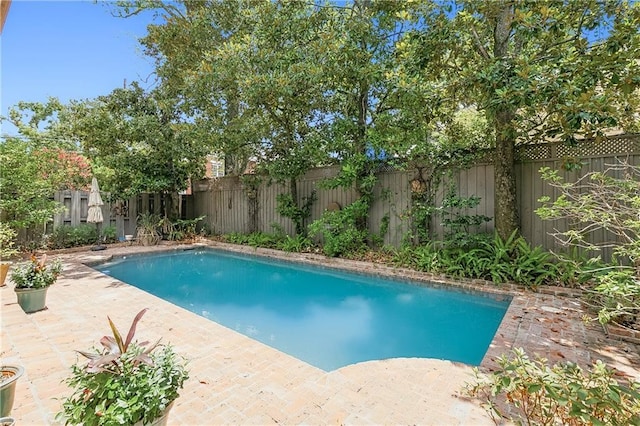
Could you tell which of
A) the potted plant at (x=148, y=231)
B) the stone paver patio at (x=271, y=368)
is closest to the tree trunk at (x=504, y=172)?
the stone paver patio at (x=271, y=368)

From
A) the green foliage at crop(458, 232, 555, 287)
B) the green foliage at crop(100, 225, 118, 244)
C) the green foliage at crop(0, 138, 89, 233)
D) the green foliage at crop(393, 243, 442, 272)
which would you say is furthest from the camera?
the green foliage at crop(100, 225, 118, 244)

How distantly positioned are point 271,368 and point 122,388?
145cm

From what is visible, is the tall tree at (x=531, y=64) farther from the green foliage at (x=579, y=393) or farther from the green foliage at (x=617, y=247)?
the green foliage at (x=579, y=393)

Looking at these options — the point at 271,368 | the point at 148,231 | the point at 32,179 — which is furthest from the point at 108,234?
the point at 271,368

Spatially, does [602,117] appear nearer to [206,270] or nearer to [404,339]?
[404,339]

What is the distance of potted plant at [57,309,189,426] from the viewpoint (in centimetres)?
139

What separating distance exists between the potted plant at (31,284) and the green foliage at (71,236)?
253 inches

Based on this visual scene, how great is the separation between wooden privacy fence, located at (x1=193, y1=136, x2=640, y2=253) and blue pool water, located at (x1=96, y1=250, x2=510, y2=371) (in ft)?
5.99

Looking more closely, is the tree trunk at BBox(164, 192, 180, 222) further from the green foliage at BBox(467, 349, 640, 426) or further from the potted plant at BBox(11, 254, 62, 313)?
the green foliage at BBox(467, 349, 640, 426)

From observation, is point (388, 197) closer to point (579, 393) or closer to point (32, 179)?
point (579, 393)

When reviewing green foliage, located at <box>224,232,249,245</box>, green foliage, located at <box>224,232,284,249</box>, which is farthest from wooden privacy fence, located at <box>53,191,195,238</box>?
green foliage, located at <box>224,232,284,249</box>

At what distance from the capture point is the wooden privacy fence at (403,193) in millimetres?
5320

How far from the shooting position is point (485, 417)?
2021 millimetres

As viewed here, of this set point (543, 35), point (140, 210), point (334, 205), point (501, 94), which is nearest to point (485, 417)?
point (501, 94)
